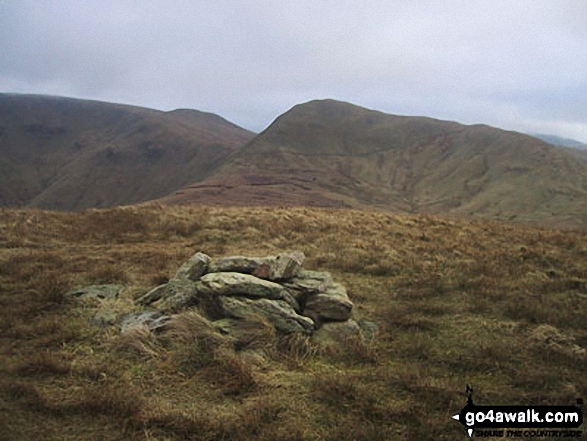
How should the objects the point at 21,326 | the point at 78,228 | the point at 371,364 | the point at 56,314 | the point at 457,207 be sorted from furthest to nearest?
the point at 457,207 → the point at 78,228 → the point at 56,314 → the point at 21,326 → the point at 371,364

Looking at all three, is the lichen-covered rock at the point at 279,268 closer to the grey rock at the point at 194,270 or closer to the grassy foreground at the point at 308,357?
the grey rock at the point at 194,270

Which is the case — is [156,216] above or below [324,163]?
below

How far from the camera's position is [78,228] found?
16.9m

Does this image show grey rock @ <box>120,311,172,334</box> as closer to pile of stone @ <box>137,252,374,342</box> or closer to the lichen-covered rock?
pile of stone @ <box>137,252,374,342</box>

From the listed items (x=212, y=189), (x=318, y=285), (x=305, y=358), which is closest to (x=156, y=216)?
(x=318, y=285)

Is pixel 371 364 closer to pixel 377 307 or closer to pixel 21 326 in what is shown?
pixel 377 307

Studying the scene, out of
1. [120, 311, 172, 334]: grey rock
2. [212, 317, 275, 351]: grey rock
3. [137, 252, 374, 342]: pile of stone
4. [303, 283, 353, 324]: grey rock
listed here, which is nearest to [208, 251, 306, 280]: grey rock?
[137, 252, 374, 342]: pile of stone

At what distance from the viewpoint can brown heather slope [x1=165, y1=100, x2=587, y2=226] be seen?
110 metres

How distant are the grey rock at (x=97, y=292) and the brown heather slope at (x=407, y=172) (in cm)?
9209

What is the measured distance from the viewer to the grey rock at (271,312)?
7973mm

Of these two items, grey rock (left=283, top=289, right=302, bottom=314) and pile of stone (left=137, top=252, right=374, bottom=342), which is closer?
pile of stone (left=137, top=252, right=374, bottom=342)

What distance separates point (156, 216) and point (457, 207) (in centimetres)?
11166

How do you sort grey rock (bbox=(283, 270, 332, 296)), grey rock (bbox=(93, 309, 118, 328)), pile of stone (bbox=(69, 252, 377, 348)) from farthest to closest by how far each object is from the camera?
grey rock (bbox=(283, 270, 332, 296)), grey rock (bbox=(93, 309, 118, 328)), pile of stone (bbox=(69, 252, 377, 348))

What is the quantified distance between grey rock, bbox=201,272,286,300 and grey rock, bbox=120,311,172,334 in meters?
1.08
